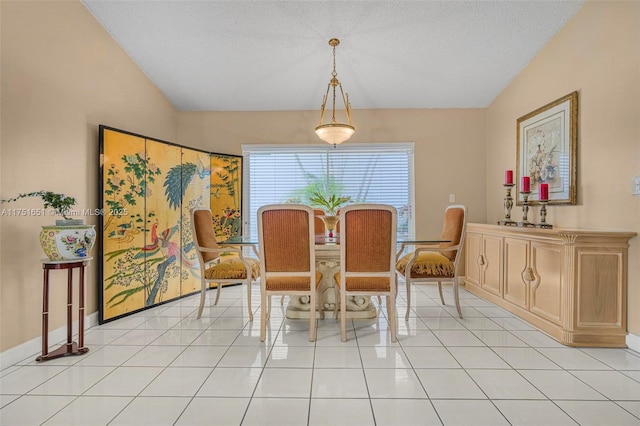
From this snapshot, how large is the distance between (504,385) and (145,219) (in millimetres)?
3434

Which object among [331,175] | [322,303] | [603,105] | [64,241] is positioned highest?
[603,105]

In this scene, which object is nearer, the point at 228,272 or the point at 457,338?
the point at 457,338

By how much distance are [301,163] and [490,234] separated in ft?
8.54

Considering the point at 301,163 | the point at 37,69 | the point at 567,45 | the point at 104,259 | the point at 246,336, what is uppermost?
the point at 567,45

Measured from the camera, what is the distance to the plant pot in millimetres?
2229

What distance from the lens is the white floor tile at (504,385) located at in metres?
1.79

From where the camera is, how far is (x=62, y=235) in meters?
2.24

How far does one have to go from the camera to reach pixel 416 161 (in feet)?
15.2

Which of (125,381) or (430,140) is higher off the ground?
(430,140)

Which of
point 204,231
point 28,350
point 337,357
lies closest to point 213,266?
point 204,231

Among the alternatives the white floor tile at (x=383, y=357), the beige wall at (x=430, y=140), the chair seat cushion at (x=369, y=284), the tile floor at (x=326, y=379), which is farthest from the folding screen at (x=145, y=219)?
the white floor tile at (x=383, y=357)

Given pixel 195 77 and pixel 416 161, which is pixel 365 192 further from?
pixel 195 77

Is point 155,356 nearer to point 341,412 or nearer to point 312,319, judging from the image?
point 312,319

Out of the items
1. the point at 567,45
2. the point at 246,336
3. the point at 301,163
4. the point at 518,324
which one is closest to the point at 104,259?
the point at 246,336
